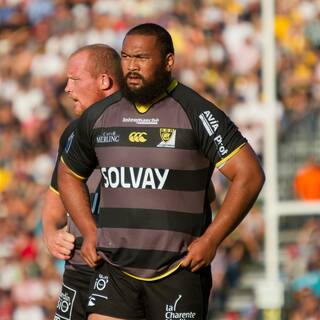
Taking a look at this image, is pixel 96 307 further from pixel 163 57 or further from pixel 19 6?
pixel 19 6

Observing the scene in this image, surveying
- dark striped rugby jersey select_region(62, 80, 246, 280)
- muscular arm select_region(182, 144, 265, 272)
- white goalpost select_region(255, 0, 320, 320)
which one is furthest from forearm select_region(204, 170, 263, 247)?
white goalpost select_region(255, 0, 320, 320)

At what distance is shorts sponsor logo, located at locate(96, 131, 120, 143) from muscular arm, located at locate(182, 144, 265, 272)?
53 centimetres

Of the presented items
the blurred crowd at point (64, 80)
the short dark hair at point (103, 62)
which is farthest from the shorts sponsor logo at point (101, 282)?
the blurred crowd at point (64, 80)

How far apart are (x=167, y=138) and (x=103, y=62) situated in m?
1.08

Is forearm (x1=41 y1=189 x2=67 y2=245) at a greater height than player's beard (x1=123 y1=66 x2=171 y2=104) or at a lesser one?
lesser

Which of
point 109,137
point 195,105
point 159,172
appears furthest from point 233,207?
point 109,137

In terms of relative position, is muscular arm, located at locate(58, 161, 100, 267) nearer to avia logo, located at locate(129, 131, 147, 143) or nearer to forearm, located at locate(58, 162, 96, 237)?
forearm, located at locate(58, 162, 96, 237)

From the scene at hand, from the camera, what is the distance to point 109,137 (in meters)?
5.21

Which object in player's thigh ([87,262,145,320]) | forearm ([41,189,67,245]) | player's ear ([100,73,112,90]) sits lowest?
player's thigh ([87,262,145,320])

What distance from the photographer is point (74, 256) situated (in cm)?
594

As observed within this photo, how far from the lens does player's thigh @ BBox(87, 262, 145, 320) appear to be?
519 cm

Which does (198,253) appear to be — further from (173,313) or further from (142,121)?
(142,121)

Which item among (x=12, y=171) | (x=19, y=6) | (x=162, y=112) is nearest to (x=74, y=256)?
(x=162, y=112)

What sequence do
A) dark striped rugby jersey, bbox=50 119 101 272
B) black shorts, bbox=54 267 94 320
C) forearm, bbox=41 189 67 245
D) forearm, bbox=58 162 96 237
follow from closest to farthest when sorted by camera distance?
forearm, bbox=58 162 96 237
dark striped rugby jersey, bbox=50 119 101 272
black shorts, bbox=54 267 94 320
forearm, bbox=41 189 67 245
